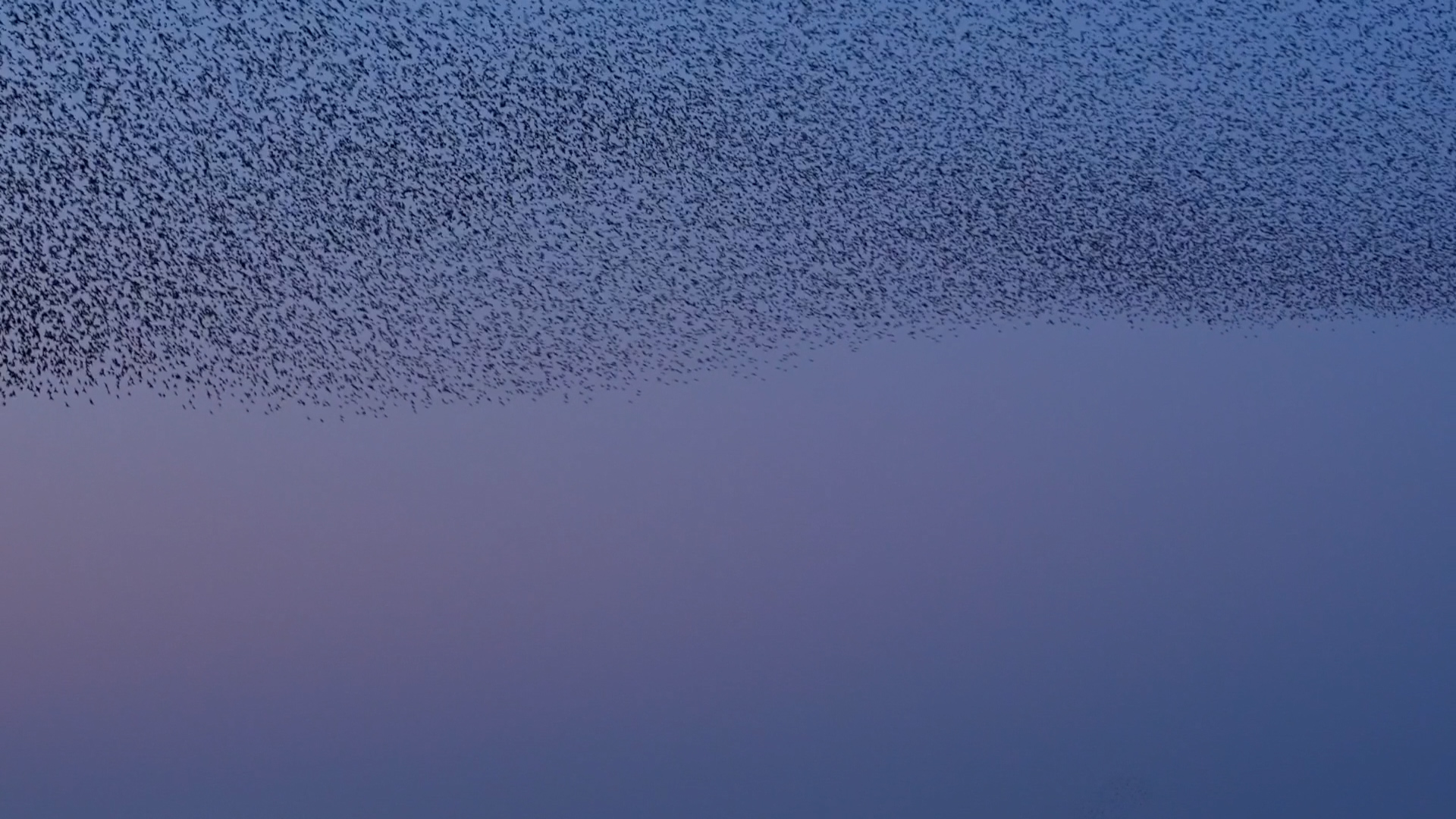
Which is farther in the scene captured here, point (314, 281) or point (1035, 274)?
point (1035, 274)

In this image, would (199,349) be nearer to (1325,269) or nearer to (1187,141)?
(1187,141)

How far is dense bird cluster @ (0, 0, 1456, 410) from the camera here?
4.44m

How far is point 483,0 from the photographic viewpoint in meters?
4.61

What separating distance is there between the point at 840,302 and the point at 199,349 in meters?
2.27

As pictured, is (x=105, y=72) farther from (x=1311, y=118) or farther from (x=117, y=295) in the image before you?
(x=1311, y=118)

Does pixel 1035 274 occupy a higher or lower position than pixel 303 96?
lower

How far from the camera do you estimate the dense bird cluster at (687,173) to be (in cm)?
444

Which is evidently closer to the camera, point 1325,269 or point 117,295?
point 117,295

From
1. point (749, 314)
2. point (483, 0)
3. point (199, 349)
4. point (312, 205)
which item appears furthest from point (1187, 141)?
point (199, 349)

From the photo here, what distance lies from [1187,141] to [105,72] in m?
3.94

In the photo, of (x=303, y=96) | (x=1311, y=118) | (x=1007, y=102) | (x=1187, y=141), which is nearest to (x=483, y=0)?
(x=303, y=96)

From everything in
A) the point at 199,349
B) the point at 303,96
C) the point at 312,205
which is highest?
the point at 303,96

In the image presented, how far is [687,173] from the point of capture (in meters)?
4.74

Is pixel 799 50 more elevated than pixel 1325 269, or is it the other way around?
pixel 799 50
